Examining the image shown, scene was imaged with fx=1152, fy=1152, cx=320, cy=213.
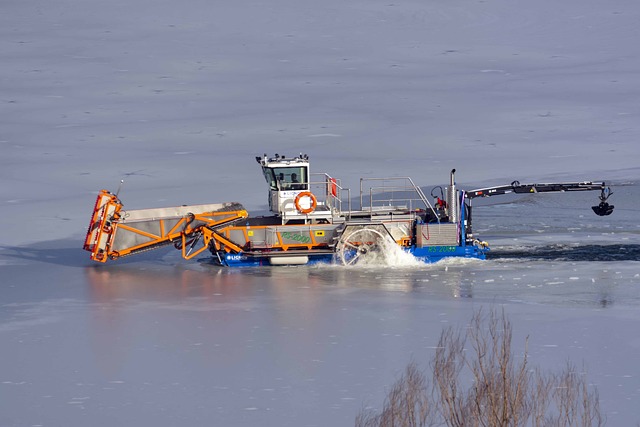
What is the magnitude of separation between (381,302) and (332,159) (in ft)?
60.7

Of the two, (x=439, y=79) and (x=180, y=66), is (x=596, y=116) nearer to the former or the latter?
(x=439, y=79)

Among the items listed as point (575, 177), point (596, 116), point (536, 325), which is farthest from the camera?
point (596, 116)

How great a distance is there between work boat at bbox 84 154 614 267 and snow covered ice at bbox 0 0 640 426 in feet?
2.02

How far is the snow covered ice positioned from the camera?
16531 mm

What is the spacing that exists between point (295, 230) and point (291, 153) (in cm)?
1396

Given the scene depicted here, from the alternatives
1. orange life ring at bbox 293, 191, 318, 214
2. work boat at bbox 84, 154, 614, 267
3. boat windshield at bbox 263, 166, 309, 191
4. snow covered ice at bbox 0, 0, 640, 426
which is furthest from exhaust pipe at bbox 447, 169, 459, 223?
boat windshield at bbox 263, 166, 309, 191

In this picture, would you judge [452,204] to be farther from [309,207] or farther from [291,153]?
[291,153]

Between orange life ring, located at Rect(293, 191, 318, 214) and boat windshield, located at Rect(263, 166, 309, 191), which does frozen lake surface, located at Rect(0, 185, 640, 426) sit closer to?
orange life ring, located at Rect(293, 191, 318, 214)

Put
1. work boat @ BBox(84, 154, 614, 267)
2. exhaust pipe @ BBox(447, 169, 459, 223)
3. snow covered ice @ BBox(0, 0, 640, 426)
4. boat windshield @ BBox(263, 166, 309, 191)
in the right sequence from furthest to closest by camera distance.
Result: boat windshield @ BBox(263, 166, 309, 191) < exhaust pipe @ BBox(447, 169, 459, 223) < work boat @ BBox(84, 154, 614, 267) < snow covered ice @ BBox(0, 0, 640, 426)

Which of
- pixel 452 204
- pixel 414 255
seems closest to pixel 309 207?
pixel 414 255

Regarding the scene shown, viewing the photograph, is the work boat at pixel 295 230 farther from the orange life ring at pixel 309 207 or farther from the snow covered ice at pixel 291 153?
the snow covered ice at pixel 291 153

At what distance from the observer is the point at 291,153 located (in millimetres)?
39750

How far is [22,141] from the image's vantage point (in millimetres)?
43406

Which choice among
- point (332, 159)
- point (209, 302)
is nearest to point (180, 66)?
point (332, 159)
